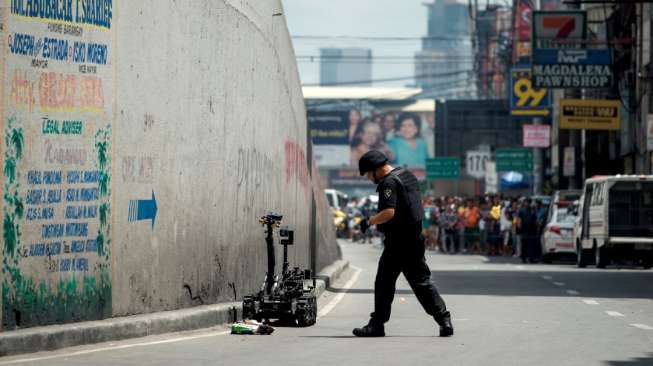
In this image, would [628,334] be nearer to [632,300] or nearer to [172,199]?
[172,199]

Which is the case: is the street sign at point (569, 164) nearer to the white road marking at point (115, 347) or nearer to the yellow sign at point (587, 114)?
the yellow sign at point (587, 114)

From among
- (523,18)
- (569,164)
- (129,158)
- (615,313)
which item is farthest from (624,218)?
(523,18)

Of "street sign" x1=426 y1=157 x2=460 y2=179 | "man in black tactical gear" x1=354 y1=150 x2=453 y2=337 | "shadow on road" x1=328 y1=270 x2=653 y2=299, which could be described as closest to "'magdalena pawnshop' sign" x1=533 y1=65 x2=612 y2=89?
"shadow on road" x1=328 y1=270 x2=653 y2=299

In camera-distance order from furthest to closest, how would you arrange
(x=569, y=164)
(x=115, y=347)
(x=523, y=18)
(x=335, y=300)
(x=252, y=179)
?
(x=523, y=18) < (x=569, y=164) < (x=335, y=300) < (x=252, y=179) < (x=115, y=347)

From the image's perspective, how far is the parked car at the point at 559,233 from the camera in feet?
132

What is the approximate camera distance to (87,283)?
1328 cm

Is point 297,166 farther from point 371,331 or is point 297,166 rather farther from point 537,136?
point 537,136

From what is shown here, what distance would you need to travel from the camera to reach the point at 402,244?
1435 centimetres

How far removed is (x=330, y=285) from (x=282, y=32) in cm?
528

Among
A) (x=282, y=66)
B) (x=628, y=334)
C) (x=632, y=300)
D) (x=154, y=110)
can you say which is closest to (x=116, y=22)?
(x=154, y=110)

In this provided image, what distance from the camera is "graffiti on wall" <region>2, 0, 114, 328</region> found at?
39.4 ft

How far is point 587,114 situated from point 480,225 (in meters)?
5.66

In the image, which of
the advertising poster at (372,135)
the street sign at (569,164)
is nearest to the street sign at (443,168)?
the street sign at (569,164)

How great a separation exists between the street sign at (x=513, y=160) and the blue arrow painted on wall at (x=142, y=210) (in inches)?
2685
